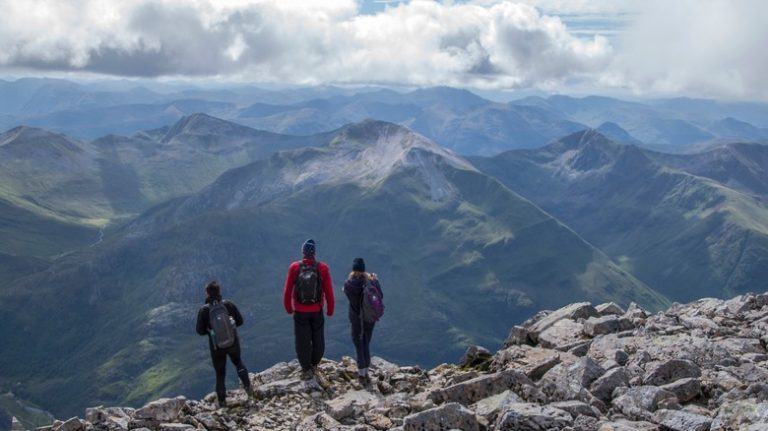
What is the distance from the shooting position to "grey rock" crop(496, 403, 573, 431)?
16.7 meters

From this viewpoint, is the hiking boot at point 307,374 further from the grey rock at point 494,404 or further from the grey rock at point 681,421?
the grey rock at point 681,421

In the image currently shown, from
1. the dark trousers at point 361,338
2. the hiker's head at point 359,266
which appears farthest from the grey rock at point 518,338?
the hiker's head at point 359,266

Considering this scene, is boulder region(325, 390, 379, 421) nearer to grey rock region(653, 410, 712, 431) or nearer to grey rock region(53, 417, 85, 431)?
grey rock region(53, 417, 85, 431)

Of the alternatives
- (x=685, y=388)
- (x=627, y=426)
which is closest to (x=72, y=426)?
(x=627, y=426)

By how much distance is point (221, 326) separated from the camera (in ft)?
83.2

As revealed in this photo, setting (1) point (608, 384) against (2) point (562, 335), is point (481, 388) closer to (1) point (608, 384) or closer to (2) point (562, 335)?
(1) point (608, 384)

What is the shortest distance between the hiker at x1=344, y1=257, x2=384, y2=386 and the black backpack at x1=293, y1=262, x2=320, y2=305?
1.31 meters

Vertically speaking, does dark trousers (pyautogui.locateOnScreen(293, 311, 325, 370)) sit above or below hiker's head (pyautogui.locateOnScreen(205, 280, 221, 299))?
below

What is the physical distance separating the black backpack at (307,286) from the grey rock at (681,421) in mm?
14575

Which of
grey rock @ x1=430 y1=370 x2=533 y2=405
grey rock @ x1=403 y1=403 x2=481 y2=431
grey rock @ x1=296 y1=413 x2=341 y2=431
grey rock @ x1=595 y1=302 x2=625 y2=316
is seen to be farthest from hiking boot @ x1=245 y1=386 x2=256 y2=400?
grey rock @ x1=595 y1=302 x2=625 y2=316

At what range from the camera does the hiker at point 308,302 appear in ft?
87.2

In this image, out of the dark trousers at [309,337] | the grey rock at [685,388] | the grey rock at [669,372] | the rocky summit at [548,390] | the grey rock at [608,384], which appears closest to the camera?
the rocky summit at [548,390]

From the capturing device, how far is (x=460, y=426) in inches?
702

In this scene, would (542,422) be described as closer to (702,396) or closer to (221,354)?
(702,396)
